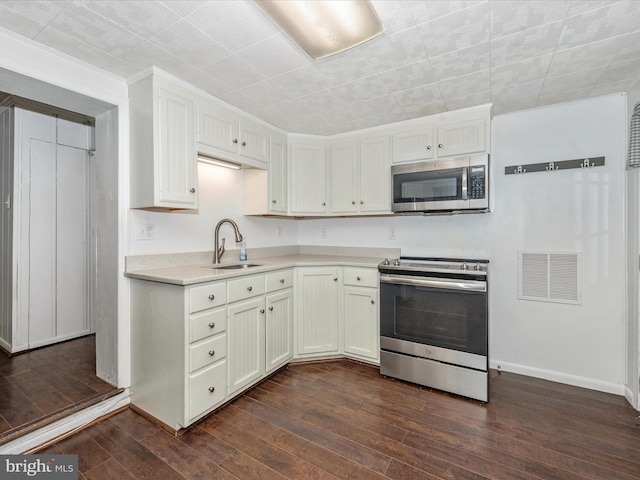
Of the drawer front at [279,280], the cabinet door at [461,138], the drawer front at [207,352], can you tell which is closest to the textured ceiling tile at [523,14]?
the cabinet door at [461,138]

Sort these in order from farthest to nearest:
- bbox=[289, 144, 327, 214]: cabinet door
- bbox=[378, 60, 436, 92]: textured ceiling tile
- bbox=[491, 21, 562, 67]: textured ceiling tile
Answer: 1. bbox=[289, 144, 327, 214]: cabinet door
2. bbox=[378, 60, 436, 92]: textured ceiling tile
3. bbox=[491, 21, 562, 67]: textured ceiling tile

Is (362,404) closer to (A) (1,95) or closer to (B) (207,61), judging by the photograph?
(B) (207,61)

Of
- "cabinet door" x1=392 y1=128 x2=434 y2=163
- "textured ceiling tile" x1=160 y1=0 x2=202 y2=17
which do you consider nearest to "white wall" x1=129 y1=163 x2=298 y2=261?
"textured ceiling tile" x1=160 y1=0 x2=202 y2=17

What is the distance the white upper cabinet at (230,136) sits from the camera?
2328 mm

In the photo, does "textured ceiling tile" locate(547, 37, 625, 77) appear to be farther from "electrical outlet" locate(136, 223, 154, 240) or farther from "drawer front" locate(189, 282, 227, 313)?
"electrical outlet" locate(136, 223, 154, 240)

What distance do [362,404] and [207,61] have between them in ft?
8.43

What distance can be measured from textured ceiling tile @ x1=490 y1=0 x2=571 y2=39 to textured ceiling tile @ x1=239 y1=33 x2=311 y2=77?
1.03m

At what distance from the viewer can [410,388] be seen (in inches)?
95.9

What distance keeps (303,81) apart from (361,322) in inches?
81.8

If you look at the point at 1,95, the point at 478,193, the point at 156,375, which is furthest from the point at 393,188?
the point at 1,95

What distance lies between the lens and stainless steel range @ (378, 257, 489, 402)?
225 cm

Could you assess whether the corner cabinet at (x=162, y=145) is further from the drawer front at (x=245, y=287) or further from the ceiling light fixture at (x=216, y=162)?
the drawer front at (x=245, y=287)

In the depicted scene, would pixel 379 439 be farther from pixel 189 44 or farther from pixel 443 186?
pixel 189 44

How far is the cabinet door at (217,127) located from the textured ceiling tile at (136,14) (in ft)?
2.28
